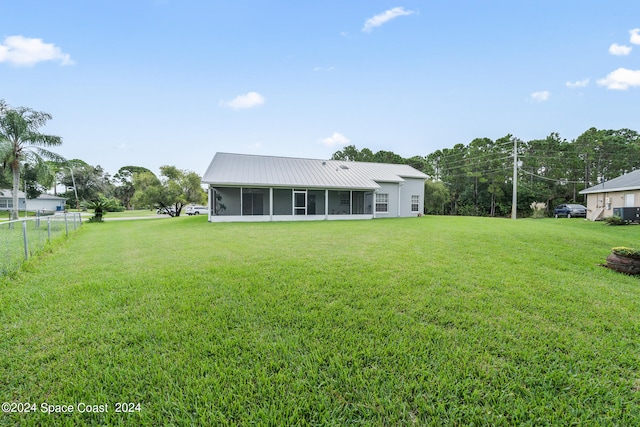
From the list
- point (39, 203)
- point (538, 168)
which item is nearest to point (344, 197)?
point (538, 168)

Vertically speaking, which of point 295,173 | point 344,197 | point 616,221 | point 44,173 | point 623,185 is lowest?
point 616,221

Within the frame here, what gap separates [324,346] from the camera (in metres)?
2.45

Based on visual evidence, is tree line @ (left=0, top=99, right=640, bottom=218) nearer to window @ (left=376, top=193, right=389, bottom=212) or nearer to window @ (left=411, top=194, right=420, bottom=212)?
window @ (left=411, top=194, right=420, bottom=212)

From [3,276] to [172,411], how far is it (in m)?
5.26

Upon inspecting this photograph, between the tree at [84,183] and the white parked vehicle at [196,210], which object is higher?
the tree at [84,183]

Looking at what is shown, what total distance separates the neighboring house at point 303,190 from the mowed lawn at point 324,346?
1128cm

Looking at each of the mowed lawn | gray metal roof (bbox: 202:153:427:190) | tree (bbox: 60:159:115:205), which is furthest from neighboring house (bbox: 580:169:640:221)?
tree (bbox: 60:159:115:205)

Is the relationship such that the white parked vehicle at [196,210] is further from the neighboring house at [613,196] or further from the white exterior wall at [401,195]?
the neighboring house at [613,196]

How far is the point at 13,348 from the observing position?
2467mm

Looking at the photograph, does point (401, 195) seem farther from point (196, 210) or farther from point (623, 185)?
point (196, 210)

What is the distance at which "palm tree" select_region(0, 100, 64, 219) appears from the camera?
14.4 metres

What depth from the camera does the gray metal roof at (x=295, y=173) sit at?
1580cm

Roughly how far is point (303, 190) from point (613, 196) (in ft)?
71.3

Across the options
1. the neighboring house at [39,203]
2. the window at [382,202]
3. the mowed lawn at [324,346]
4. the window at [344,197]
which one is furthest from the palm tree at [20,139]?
the neighboring house at [39,203]
